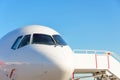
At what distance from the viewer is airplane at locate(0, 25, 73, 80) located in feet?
46.1

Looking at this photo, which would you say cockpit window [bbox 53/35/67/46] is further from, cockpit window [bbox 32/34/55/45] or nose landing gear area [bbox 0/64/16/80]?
nose landing gear area [bbox 0/64/16/80]

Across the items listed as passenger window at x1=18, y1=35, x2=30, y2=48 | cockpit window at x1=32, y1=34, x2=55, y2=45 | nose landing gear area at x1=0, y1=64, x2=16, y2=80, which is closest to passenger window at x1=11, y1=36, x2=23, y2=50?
passenger window at x1=18, y1=35, x2=30, y2=48

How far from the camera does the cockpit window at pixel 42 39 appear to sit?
1545 cm

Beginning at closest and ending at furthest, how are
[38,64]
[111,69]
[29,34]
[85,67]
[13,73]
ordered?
[38,64]
[13,73]
[29,34]
[85,67]
[111,69]

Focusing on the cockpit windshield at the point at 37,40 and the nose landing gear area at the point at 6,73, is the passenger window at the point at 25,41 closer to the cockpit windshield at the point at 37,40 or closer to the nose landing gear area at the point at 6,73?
the cockpit windshield at the point at 37,40

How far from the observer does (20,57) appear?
14.8 meters

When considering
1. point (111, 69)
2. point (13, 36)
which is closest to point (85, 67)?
point (111, 69)

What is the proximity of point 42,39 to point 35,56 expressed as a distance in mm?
1538

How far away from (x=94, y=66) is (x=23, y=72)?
1258 cm

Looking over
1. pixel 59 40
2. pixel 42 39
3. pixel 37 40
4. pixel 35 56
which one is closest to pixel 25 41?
pixel 37 40

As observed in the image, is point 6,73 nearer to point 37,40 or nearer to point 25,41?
point 25,41

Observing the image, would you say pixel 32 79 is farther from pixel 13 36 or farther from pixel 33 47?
pixel 13 36

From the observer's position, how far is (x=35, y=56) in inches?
566

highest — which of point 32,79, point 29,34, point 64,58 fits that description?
point 29,34
